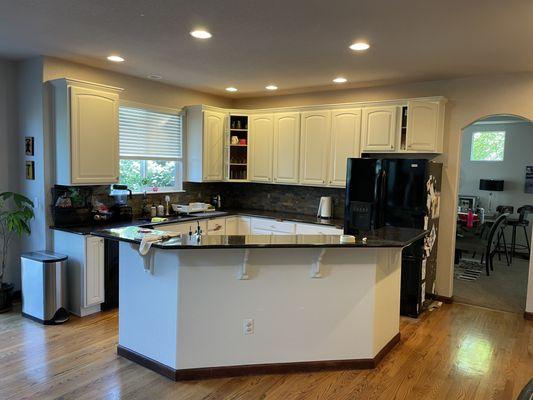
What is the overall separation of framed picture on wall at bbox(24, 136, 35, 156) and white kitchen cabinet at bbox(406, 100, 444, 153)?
4.07m

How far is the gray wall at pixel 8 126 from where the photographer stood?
169 inches

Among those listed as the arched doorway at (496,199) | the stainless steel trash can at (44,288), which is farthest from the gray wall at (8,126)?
the arched doorway at (496,199)

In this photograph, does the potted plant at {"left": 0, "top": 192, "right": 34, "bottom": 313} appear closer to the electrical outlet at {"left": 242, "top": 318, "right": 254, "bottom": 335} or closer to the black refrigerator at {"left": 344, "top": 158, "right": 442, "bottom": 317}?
the electrical outlet at {"left": 242, "top": 318, "right": 254, "bottom": 335}

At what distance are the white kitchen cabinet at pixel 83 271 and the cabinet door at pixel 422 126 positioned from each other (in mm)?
3538

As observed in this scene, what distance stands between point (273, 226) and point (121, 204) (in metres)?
1.94

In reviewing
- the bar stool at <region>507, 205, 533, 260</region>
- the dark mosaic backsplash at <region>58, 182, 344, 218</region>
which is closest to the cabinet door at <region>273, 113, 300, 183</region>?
the dark mosaic backsplash at <region>58, 182, 344, 218</region>

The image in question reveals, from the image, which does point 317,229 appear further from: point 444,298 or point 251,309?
point 251,309

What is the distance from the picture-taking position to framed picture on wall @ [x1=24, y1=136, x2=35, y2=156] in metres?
4.25

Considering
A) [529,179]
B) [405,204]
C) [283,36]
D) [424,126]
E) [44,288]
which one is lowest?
[44,288]

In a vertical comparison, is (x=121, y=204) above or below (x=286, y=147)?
below

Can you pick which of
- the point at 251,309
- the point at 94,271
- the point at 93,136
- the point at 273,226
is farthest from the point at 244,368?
the point at 93,136

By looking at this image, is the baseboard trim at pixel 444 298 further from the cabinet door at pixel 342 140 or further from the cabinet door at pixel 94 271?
the cabinet door at pixel 94 271

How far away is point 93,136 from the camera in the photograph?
14.0ft

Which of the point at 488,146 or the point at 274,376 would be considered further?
the point at 488,146
